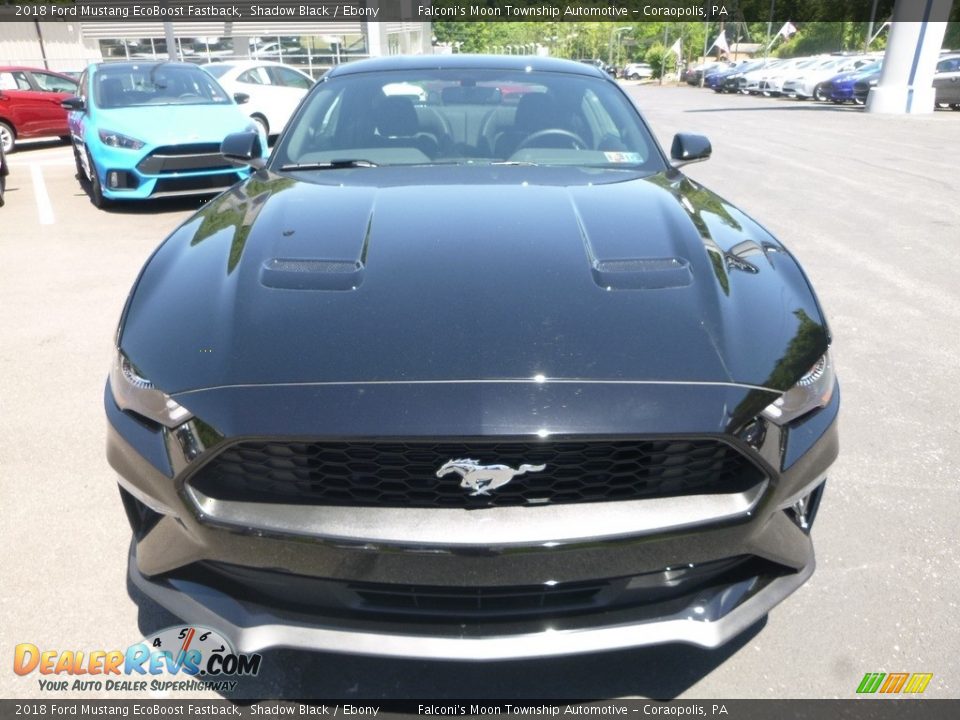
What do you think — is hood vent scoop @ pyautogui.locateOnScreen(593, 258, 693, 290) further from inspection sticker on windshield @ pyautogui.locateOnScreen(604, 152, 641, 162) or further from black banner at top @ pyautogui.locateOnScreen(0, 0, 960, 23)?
black banner at top @ pyautogui.locateOnScreen(0, 0, 960, 23)

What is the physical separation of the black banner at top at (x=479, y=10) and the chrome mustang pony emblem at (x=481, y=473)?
21317 millimetres

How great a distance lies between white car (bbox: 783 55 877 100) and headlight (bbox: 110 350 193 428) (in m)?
29.8

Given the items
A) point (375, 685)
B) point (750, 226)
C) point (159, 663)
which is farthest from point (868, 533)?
point (159, 663)

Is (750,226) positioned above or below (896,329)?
above

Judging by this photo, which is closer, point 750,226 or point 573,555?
point 573,555

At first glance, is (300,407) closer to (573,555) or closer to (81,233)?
(573,555)

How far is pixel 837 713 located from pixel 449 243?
1608 millimetres

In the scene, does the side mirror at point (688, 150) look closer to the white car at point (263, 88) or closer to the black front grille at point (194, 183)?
the black front grille at point (194, 183)

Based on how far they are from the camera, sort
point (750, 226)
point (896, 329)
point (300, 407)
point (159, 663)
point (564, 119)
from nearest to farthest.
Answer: point (300, 407) < point (159, 663) < point (750, 226) < point (564, 119) < point (896, 329)

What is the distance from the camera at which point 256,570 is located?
66.0 inches

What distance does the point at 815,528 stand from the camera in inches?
106

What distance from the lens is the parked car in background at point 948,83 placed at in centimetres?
2202

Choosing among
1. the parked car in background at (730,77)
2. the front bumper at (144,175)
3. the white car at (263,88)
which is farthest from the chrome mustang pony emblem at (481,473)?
the parked car in background at (730,77)

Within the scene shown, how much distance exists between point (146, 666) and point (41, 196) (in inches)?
337
